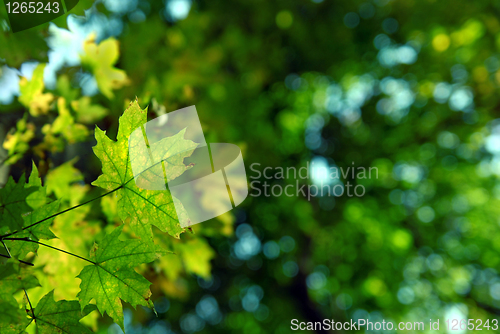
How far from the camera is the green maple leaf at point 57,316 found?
0.45 m

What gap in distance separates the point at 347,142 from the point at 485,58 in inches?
88.8

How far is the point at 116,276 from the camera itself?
1.52 ft

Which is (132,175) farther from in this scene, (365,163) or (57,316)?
(365,163)

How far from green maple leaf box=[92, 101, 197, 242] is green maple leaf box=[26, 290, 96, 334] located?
0.15 m

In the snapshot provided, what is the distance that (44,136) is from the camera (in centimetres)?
113

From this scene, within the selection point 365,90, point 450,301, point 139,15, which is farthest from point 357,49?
point 450,301

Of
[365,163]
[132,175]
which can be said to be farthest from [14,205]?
[365,163]

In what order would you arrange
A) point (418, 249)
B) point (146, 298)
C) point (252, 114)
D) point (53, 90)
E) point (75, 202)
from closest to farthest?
point (146, 298)
point (75, 202)
point (53, 90)
point (252, 114)
point (418, 249)

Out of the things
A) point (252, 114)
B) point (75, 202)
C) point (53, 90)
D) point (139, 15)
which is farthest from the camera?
point (252, 114)

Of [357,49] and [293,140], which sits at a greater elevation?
[357,49]

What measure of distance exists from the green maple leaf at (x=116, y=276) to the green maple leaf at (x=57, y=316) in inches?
0.7

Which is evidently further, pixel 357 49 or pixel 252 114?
pixel 357 49

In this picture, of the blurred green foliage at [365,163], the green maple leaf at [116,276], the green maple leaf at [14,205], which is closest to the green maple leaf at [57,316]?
the green maple leaf at [116,276]

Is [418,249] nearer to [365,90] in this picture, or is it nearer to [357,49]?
[365,90]
